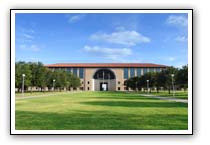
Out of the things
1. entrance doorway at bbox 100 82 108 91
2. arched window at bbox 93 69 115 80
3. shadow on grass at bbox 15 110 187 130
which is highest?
arched window at bbox 93 69 115 80

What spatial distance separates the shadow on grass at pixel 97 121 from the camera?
7.07 metres

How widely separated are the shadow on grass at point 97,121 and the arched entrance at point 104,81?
2.10 feet

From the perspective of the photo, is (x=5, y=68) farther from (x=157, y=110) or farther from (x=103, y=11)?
(x=157, y=110)

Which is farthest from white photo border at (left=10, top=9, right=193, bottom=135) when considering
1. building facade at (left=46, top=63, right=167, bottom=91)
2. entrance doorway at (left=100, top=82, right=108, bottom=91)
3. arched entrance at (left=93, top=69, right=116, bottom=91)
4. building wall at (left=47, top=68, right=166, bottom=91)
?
entrance doorway at (left=100, top=82, right=108, bottom=91)

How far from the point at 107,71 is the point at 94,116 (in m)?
0.86

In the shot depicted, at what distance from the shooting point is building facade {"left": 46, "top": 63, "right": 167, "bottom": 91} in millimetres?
7629

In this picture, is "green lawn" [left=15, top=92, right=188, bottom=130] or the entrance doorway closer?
"green lawn" [left=15, top=92, right=188, bottom=130]

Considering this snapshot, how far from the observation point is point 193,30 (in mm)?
7035

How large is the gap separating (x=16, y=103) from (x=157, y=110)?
302 cm

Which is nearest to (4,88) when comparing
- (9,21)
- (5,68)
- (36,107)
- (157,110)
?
(5,68)

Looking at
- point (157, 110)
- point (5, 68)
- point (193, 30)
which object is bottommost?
point (157, 110)

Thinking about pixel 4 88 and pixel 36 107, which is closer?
pixel 4 88

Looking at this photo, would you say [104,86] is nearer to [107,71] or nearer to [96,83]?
[96,83]

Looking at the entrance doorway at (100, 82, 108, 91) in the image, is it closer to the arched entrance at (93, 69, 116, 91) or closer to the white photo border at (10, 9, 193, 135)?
the arched entrance at (93, 69, 116, 91)
